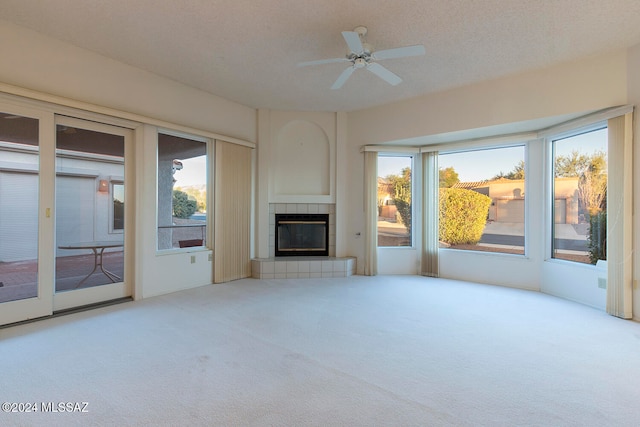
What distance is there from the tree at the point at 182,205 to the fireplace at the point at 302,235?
4.84ft

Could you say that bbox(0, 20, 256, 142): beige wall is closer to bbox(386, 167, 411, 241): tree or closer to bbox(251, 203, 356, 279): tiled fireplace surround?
bbox(251, 203, 356, 279): tiled fireplace surround

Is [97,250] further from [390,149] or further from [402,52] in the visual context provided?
[390,149]

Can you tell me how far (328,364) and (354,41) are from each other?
2653mm

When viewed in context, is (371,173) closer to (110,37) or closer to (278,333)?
(278,333)

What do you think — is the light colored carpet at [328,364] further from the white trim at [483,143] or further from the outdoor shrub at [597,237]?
the white trim at [483,143]

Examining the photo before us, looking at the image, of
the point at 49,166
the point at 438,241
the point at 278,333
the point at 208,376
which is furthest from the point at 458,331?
the point at 49,166

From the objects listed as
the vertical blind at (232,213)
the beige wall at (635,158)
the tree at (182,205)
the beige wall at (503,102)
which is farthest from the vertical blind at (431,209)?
the tree at (182,205)

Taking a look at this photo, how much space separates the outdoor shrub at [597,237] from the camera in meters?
3.65

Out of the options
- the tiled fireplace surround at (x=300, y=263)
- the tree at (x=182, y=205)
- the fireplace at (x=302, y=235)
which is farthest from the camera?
the fireplace at (x=302, y=235)

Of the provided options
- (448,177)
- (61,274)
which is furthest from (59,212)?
(448,177)

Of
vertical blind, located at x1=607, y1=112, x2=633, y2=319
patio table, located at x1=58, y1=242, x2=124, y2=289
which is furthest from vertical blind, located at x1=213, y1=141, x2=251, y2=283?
vertical blind, located at x1=607, y1=112, x2=633, y2=319

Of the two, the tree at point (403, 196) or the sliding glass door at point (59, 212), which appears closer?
the sliding glass door at point (59, 212)

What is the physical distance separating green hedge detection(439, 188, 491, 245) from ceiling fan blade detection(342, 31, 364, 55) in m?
3.23

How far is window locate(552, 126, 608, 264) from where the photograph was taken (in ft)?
12.1
